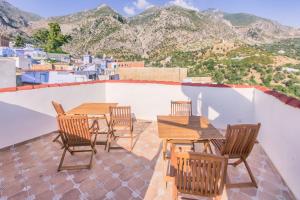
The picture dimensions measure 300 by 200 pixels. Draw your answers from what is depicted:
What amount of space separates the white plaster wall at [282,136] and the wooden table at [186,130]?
934 mm

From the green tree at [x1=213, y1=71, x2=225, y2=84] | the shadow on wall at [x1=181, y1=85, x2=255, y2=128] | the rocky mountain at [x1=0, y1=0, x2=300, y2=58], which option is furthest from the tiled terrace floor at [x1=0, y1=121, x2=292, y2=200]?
the rocky mountain at [x1=0, y1=0, x2=300, y2=58]

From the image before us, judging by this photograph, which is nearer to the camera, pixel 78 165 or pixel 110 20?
pixel 78 165

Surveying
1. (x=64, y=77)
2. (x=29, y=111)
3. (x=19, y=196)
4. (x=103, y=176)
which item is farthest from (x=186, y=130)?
(x=64, y=77)

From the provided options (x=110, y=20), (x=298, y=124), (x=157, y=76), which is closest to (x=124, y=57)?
(x=110, y=20)

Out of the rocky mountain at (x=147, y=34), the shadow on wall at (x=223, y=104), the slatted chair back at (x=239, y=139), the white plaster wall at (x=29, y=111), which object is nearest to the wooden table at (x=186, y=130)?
the slatted chair back at (x=239, y=139)

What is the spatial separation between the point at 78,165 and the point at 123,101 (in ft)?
10.4

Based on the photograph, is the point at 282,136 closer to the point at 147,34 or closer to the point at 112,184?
the point at 112,184

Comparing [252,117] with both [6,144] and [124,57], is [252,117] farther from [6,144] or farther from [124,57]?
[124,57]

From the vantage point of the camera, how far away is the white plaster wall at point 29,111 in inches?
150

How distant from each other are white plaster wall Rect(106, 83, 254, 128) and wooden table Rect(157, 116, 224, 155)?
5.81 feet

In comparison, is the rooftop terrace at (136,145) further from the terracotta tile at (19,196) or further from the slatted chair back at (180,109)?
the slatted chair back at (180,109)

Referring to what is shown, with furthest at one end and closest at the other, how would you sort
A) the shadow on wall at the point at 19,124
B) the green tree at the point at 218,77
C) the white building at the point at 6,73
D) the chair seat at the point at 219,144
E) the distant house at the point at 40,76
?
the green tree at the point at 218,77 → the distant house at the point at 40,76 → the white building at the point at 6,73 → the shadow on wall at the point at 19,124 → the chair seat at the point at 219,144

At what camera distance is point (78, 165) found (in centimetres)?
319

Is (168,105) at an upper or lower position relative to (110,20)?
lower
